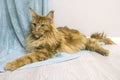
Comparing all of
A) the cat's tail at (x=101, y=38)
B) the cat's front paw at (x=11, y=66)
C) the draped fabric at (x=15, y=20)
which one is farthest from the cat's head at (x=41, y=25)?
the cat's tail at (x=101, y=38)

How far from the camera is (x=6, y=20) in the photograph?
240 centimetres

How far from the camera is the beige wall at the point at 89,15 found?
8.42 ft

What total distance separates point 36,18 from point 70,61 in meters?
0.58

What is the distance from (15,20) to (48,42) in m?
0.58

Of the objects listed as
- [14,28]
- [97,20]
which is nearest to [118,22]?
[97,20]

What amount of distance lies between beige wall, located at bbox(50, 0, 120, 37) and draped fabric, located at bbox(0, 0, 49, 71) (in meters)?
0.25

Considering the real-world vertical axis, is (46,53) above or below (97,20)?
below

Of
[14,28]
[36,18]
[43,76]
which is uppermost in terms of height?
[36,18]

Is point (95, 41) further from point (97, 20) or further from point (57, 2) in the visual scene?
point (57, 2)

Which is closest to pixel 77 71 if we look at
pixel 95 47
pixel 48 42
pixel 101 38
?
pixel 48 42

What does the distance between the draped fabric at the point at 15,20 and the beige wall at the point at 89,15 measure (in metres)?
0.25

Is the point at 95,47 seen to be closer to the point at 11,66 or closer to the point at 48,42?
the point at 48,42

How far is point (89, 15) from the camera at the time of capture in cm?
263

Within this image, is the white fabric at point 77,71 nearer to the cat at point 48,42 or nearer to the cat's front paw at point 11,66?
the cat's front paw at point 11,66
